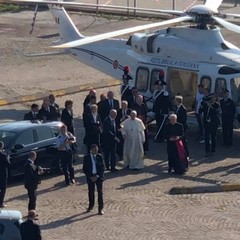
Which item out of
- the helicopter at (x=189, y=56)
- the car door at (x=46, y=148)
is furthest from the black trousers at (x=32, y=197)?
the helicopter at (x=189, y=56)

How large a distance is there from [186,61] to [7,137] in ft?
20.8

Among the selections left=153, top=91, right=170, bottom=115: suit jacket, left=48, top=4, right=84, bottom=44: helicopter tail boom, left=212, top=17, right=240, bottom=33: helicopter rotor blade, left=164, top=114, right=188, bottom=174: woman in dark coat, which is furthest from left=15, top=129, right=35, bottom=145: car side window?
left=48, top=4, right=84, bottom=44: helicopter tail boom

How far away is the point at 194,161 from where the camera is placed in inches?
979

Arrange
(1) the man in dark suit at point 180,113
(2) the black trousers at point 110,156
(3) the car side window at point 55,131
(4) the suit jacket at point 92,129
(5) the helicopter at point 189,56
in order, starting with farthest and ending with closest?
(5) the helicopter at point 189,56 < (1) the man in dark suit at point 180,113 < (4) the suit jacket at point 92,129 < (2) the black trousers at point 110,156 < (3) the car side window at point 55,131

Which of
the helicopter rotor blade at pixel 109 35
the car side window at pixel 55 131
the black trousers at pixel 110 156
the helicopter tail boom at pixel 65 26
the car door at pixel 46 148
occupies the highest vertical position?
the helicopter rotor blade at pixel 109 35

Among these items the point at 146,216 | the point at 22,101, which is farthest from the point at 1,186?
the point at 22,101

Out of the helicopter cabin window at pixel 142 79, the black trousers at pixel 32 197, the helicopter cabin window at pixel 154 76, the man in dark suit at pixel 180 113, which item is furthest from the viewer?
the helicopter cabin window at pixel 142 79

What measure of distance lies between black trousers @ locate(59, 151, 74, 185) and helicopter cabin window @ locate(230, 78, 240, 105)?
214 inches

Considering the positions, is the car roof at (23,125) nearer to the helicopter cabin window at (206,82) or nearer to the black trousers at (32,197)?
the black trousers at (32,197)

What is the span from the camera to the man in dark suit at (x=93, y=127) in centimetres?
2452

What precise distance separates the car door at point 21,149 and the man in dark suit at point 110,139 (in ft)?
5.49

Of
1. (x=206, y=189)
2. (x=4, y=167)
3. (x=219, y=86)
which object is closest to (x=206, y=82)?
(x=219, y=86)

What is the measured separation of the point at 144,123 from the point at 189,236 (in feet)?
21.1

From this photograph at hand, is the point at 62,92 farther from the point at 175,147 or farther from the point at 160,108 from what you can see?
the point at 175,147
